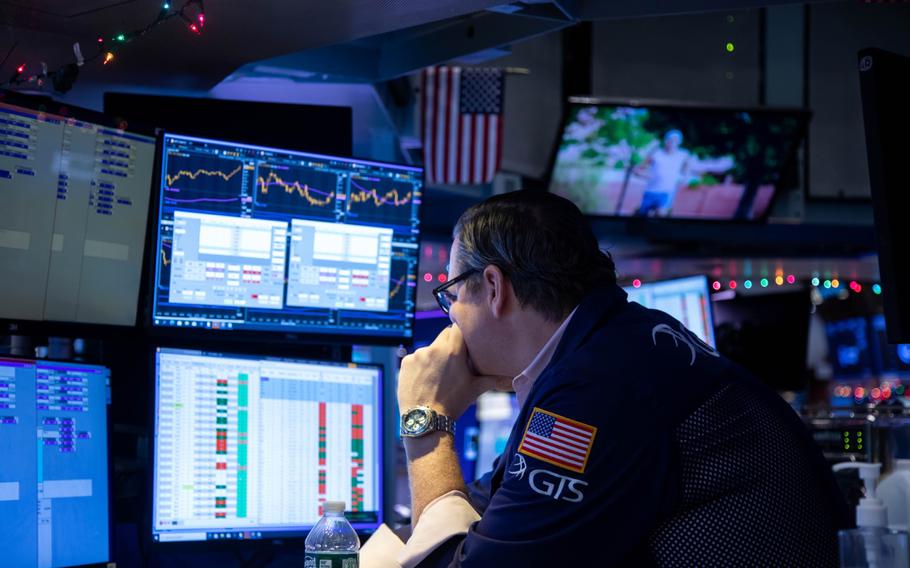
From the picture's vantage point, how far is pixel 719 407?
1.51 meters

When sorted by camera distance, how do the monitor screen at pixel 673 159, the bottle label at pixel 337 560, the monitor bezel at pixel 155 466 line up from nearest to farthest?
the bottle label at pixel 337 560 < the monitor bezel at pixel 155 466 < the monitor screen at pixel 673 159

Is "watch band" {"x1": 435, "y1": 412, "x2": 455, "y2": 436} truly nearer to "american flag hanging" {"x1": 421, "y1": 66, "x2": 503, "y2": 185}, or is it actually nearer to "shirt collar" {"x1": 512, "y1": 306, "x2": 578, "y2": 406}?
"shirt collar" {"x1": 512, "y1": 306, "x2": 578, "y2": 406}

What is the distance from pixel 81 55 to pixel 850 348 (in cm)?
835

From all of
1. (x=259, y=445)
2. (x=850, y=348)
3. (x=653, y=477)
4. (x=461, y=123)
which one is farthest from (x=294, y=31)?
(x=850, y=348)

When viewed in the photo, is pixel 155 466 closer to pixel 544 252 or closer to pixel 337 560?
pixel 337 560

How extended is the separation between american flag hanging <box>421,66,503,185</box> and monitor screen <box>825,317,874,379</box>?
4.55 meters

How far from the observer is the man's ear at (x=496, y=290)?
1760 mm

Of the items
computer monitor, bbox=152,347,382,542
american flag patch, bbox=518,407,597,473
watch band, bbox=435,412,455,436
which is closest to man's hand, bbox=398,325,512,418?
watch band, bbox=435,412,455,436

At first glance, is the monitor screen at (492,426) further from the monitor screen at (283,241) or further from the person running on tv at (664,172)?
the person running on tv at (664,172)

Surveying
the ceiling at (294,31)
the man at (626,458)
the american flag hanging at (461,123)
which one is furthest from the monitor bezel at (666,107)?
the man at (626,458)

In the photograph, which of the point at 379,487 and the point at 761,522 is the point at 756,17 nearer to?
the point at 379,487

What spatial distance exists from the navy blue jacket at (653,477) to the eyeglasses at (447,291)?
1.04 feet

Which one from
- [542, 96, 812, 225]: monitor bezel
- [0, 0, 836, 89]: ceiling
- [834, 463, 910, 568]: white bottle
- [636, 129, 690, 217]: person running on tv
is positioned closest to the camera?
[834, 463, 910, 568]: white bottle

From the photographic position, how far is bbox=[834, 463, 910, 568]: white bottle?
2105 mm
